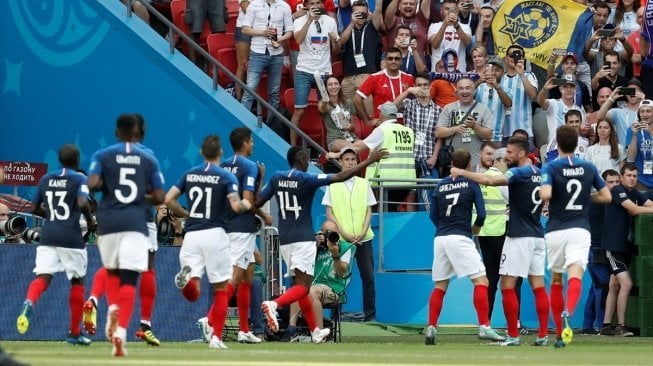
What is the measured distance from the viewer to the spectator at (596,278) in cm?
2205

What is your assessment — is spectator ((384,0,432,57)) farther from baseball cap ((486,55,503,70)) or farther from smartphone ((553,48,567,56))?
smartphone ((553,48,567,56))

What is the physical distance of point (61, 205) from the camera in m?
17.0

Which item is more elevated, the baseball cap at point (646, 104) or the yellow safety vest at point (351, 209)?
the baseball cap at point (646, 104)

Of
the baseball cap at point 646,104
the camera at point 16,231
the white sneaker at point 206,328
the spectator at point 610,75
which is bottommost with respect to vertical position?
the white sneaker at point 206,328

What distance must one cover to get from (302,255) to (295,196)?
2.33ft

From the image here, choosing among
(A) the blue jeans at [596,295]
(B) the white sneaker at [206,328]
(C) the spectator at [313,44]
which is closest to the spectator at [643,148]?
(A) the blue jeans at [596,295]

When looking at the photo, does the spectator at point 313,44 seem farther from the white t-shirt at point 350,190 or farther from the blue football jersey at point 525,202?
the blue football jersey at point 525,202

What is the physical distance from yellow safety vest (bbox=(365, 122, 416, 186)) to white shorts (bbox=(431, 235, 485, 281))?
12.2ft

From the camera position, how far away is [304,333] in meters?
19.5

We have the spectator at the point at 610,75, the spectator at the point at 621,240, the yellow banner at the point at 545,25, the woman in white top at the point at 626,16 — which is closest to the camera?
the spectator at the point at 621,240

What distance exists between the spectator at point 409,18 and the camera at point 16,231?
6.82 meters

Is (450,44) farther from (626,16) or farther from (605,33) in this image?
(626,16)

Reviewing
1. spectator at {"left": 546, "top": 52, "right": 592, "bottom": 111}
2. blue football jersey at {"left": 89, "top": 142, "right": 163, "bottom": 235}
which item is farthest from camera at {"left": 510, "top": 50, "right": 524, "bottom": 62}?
blue football jersey at {"left": 89, "top": 142, "right": 163, "bottom": 235}

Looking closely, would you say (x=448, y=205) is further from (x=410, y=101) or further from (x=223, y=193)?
(x=410, y=101)
